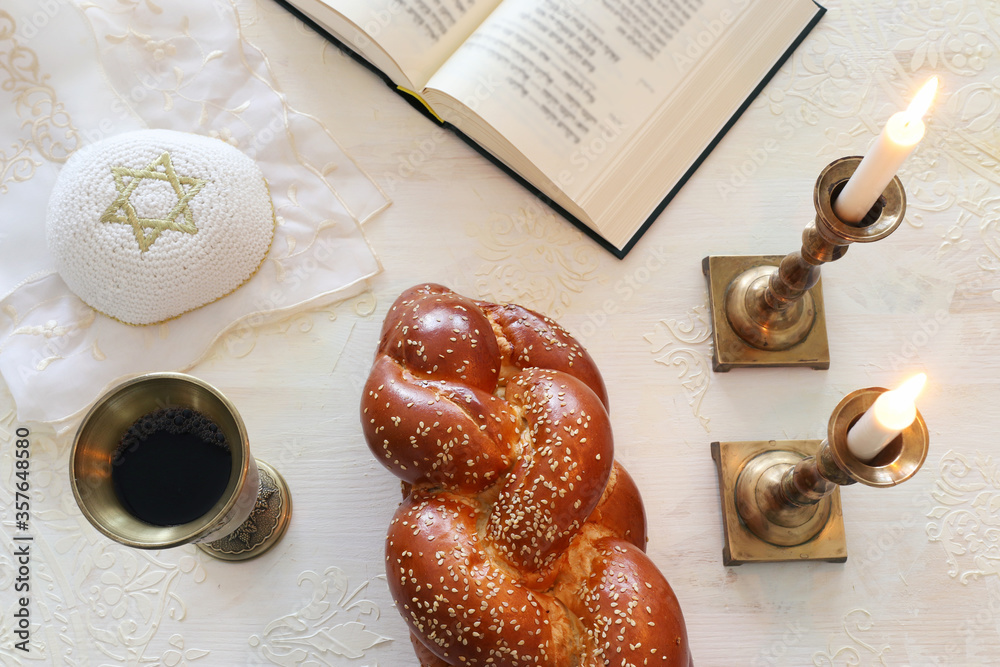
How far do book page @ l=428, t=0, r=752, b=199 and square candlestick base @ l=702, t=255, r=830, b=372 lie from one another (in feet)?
0.65

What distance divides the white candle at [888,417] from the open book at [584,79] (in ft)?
1.31

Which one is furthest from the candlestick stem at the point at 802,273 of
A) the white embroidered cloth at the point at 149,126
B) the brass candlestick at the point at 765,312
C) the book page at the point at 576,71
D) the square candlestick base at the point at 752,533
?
the white embroidered cloth at the point at 149,126

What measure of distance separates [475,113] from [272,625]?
2.09 ft

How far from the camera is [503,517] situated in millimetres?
704

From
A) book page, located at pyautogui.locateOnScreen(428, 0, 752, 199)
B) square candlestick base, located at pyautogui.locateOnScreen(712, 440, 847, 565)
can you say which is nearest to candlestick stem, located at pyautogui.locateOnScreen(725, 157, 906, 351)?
square candlestick base, located at pyautogui.locateOnScreen(712, 440, 847, 565)

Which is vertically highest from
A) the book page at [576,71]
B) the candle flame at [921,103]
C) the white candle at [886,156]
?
the candle flame at [921,103]

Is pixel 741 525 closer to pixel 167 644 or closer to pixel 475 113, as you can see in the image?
pixel 475 113

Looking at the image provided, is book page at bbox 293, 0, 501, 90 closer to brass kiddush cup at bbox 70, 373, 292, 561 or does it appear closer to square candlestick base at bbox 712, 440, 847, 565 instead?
brass kiddush cup at bbox 70, 373, 292, 561

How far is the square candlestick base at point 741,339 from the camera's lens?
91 cm

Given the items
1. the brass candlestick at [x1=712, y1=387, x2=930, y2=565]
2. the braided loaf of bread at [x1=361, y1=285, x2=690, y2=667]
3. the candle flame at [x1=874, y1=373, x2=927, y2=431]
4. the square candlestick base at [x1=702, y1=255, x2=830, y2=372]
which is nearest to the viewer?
the candle flame at [x1=874, y1=373, x2=927, y2=431]

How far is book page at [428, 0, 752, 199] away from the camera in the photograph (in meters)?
0.89

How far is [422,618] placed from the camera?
0.70 metres

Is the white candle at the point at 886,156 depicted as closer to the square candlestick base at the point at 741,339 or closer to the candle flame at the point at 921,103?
the candle flame at the point at 921,103

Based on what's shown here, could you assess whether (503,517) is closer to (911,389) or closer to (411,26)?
(911,389)
